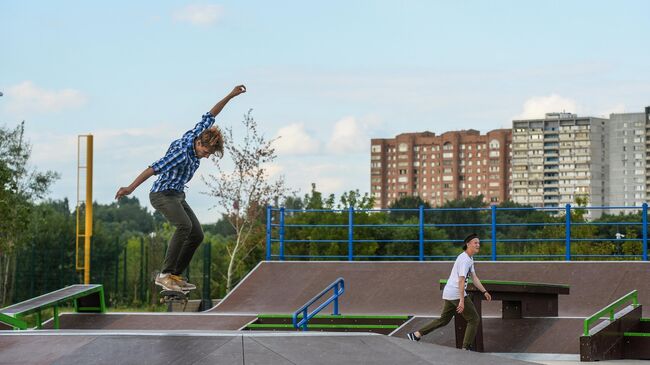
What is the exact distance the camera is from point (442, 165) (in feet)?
594

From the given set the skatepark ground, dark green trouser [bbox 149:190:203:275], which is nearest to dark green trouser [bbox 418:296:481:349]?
the skatepark ground

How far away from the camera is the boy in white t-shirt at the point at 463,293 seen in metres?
13.3

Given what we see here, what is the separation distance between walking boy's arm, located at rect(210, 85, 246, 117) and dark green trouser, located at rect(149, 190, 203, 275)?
89cm

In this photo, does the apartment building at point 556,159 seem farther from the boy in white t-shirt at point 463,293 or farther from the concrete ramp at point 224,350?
the concrete ramp at point 224,350

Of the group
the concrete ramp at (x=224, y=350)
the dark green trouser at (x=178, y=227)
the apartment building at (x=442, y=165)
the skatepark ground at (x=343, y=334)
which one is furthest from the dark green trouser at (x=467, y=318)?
the apartment building at (x=442, y=165)

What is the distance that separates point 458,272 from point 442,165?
168703 mm

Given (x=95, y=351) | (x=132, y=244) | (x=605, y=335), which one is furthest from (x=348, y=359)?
(x=132, y=244)

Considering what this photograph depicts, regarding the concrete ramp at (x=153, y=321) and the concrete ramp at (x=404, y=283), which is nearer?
the concrete ramp at (x=153, y=321)

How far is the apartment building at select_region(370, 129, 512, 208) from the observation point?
180 meters

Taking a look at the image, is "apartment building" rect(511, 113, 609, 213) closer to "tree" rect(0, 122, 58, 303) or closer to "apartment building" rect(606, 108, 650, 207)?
"apartment building" rect(606, 108, 650, 207)

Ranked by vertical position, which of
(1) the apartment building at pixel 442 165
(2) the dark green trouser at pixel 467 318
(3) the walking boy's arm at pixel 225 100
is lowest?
(2) the dark green trouser at pixel 467 318

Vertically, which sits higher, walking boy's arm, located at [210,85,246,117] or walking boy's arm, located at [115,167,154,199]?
walking boy's arm, located at [210,85,246,117]

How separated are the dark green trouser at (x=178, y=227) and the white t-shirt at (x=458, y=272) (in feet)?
13.7

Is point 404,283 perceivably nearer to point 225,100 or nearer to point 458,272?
point 458,272
